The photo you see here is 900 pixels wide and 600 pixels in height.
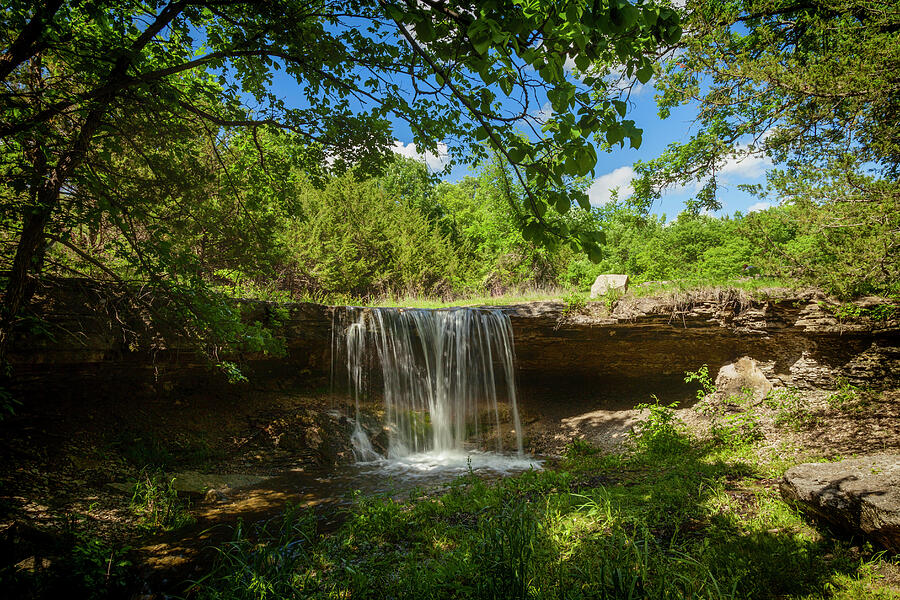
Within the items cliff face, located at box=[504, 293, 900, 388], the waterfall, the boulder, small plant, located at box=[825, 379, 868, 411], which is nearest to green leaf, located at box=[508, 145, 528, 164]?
the waterfall

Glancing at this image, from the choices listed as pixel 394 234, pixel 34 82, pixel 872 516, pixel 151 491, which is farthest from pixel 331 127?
pixel 394 234

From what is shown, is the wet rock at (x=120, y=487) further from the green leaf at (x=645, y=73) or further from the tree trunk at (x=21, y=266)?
the green leaf at (x=645, y=73)

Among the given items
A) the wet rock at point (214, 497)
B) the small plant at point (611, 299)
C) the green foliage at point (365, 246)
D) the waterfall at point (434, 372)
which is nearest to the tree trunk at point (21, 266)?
the wet rock at point (214, 497)

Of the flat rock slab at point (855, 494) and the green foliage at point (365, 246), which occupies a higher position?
the green foliage at point (365, 246)

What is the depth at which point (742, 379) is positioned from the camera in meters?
9.34

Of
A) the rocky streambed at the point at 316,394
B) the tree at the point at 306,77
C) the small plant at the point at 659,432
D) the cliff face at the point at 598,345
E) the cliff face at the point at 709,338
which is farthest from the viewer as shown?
the cliff face at the point at 709,338

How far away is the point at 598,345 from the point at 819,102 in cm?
615

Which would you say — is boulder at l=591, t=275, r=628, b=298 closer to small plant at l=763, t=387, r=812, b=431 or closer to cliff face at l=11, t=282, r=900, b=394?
cliff face at l=11, t=282, r=900, b=394

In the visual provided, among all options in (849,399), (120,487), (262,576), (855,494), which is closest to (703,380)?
(849,399)

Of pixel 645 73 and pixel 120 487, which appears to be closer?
pixel 645 73

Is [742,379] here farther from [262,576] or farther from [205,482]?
[205,482]

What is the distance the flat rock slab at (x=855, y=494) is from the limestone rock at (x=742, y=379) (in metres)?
5.23

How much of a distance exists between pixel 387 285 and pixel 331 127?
16153 mm

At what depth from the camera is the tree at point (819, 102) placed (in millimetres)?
5461
